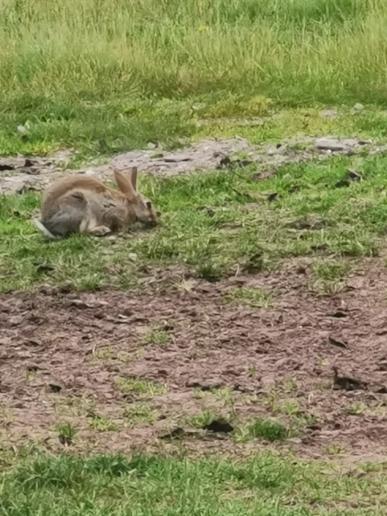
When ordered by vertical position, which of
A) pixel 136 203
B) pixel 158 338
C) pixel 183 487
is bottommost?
pixel 136 203

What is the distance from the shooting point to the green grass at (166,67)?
41.4 ft

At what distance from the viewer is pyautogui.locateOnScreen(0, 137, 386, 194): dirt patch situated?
10.4 metres

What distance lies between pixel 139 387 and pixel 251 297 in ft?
4.86

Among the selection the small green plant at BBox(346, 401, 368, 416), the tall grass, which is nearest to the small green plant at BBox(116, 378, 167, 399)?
the small green plant at BBox(346, 401, 368, 416)

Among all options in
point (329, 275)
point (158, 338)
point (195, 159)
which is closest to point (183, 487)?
point (158, 338)

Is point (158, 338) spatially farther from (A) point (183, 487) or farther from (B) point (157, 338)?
(A) point (183, 487)

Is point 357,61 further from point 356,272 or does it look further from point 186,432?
point 186,432

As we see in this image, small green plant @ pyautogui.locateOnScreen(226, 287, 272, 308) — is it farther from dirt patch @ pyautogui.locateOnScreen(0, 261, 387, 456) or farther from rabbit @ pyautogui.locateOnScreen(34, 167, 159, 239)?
rabbit @ pyautogui.locateOnScreen(34, 167, 159, 239)

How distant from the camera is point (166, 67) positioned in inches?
574

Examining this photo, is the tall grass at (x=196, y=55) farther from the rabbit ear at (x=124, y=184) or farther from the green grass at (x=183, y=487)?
the green grass at (x=183, y=487)

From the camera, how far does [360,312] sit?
6.50 metres

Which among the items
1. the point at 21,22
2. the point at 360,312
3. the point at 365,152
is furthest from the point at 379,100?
the point at 360,312

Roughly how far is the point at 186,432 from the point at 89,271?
8.31 feet

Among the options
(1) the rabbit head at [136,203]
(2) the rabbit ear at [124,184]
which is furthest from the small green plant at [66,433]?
(2) the rabbit ear at [124,184]
